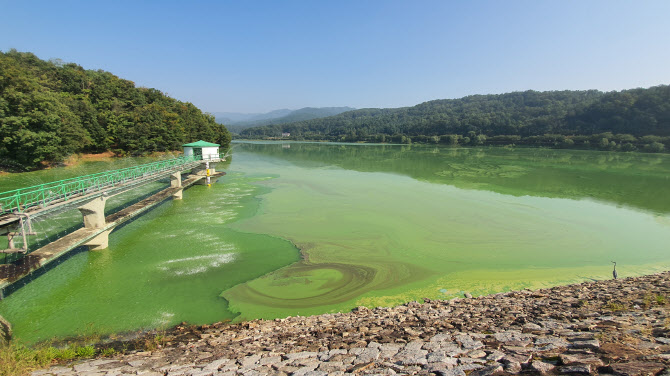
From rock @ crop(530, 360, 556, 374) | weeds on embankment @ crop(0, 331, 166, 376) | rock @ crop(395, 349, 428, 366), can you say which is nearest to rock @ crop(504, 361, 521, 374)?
rock @ crop(530, 360, 556, 374)

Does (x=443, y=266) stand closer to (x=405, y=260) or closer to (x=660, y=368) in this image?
(x=405, y=260)

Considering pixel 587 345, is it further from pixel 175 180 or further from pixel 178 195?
pixel 175 180

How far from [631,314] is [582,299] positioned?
1.58 metres

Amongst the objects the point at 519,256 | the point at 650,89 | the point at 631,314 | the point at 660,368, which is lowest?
the point at 519,256

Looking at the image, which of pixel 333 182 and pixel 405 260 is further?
pixel 333 182

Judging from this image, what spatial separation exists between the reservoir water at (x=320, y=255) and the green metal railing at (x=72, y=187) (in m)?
1.69

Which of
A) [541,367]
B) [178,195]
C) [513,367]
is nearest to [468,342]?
[513,367]

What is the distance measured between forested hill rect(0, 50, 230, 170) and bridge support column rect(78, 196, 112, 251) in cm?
2153

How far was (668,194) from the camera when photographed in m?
23.0

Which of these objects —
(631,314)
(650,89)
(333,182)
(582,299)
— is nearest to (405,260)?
(582,299)

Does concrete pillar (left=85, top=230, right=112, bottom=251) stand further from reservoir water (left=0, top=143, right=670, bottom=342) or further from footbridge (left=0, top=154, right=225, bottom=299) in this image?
reservoir water (left=0, top=143, right=670, bottom=342)

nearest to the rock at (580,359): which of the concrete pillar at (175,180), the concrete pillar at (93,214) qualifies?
the concrete pillar at (93,214)

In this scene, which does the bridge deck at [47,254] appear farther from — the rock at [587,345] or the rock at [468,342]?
the rock at [587,345]

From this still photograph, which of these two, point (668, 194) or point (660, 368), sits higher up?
point (660, 368)
